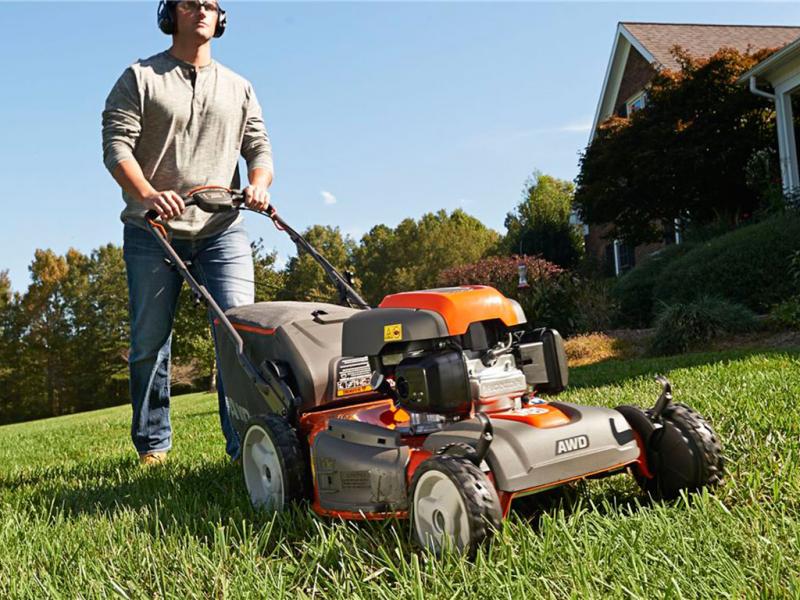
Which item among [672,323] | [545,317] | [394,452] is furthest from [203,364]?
[394,452]

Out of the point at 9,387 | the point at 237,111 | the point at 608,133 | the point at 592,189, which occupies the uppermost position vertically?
the point at 608,133

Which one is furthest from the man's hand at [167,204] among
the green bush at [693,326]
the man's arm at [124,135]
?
the green bush at [693,326]

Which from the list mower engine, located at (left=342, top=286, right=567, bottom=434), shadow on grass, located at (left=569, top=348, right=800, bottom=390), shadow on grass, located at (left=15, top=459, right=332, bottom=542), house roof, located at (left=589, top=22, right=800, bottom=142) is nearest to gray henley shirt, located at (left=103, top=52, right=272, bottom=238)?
shadow on grass, located at (left=15, top=459, right=332, bottom=542)

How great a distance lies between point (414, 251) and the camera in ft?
116

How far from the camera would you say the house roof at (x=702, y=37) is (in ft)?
62.2

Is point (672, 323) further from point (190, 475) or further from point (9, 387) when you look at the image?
point (9, 387)

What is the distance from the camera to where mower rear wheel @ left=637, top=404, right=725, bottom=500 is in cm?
217

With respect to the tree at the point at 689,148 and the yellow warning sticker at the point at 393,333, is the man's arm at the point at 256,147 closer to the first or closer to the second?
the yellow warning sticker at the point at 393,333

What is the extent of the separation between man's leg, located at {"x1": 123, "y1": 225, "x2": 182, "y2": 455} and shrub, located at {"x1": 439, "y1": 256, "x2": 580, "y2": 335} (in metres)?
8.05

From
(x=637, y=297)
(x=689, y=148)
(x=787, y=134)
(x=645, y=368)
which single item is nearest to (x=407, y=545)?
(x=645, y=368)

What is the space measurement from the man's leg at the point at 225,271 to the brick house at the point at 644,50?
16.1 m

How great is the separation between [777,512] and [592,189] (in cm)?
1441

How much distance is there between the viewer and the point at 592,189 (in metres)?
15.9

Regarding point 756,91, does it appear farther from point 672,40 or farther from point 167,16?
point 167,16
